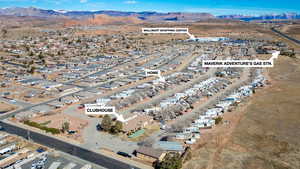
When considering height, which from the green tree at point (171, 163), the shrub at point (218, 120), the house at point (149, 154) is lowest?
the house at point (149, 154)

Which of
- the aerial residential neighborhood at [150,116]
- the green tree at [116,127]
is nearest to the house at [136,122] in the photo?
the aerial residential neighborhood at [150,116]

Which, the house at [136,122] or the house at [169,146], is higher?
the house at [136,122]

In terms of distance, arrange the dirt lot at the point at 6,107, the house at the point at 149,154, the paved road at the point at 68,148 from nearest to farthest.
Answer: the paved road at the point at 68,148, the house at the point at 149,154, the dirt lot at the point at 6,107

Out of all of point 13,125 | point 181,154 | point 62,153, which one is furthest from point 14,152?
point 181,154

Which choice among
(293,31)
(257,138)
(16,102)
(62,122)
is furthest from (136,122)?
(293,31)

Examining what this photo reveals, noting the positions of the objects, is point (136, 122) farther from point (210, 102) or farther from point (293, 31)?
point (293, 31)

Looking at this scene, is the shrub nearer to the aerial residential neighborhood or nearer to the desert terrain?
the aerial residential neighborhood

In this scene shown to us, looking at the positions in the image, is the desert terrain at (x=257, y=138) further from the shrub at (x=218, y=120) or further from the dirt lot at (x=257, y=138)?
the shrub at (x=218, y=120)

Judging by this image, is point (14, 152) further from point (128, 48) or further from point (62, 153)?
point (128, 48)
